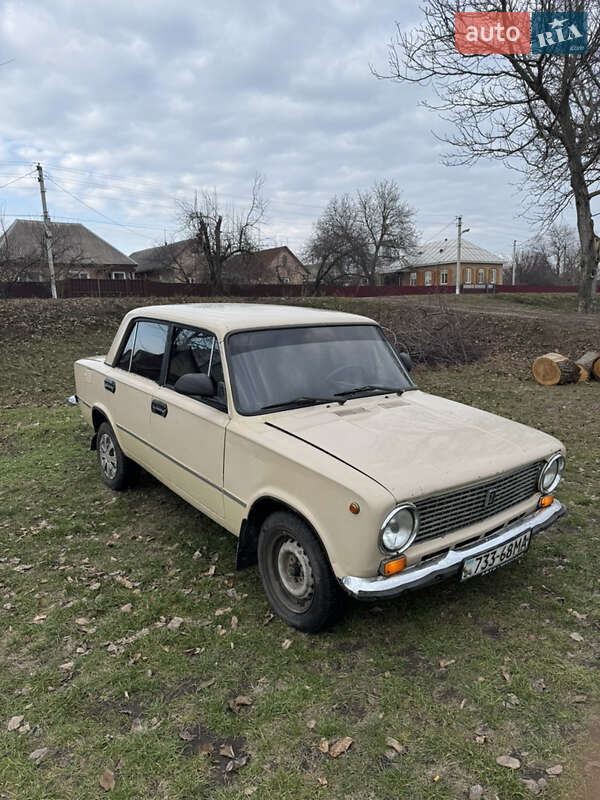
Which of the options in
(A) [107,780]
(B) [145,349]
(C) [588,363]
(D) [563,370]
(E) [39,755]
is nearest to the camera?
(A) [107,780]

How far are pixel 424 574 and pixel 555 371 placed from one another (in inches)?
392

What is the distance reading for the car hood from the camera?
8.89ft

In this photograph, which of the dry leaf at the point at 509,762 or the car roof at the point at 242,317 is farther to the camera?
the car roof at the point at 242,317

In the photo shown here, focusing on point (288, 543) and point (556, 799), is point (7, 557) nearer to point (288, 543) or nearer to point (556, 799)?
point (288, 543)

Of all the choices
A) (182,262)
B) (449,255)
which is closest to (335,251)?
(182,262)

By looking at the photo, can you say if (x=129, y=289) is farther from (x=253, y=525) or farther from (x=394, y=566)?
(x=394, y=566)

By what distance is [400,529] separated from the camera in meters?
2.60

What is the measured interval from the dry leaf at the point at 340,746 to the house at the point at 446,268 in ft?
234

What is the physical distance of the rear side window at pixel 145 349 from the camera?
4.42 metres

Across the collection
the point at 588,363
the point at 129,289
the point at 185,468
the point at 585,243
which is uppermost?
the point at 585,243

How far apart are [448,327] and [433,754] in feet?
43.9

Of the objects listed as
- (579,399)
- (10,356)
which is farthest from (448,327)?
(10,356)

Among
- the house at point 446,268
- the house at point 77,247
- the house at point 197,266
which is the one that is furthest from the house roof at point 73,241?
the house at point 446,268

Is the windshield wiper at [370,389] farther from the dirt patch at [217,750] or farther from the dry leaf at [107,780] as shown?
the dry leaf at [107,780]
